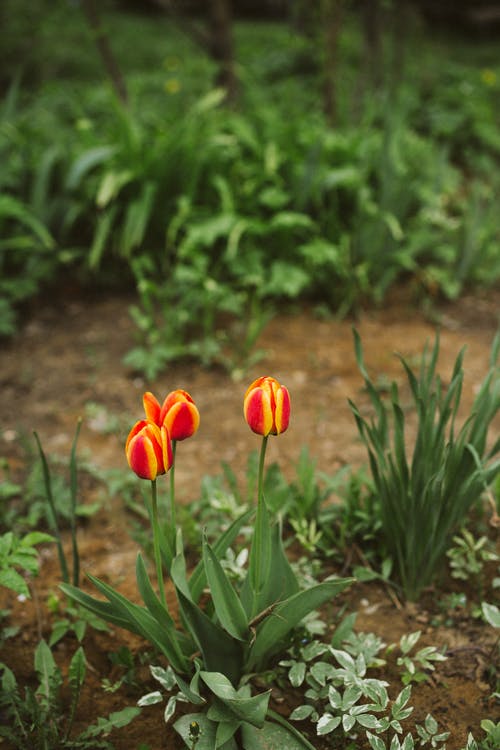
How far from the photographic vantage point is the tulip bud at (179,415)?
4.06 ft

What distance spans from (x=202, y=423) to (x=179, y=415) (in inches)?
51.6

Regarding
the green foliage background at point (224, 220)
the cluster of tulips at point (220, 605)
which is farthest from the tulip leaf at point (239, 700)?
the green foliage background at point (224, 220)

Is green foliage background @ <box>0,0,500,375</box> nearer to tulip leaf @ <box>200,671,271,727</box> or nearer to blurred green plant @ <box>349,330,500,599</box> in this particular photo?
blurred green plant @ <box>349,330,500,599</box>

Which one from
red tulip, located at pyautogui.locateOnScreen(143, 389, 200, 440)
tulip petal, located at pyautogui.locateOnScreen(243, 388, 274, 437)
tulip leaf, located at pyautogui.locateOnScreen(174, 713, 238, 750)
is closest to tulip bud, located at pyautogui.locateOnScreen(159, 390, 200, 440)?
red tulip, located at pyautogui.locateOnScreen(143, 389, 200, 440)

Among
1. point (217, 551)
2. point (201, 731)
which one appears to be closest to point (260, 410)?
point (217, 551)

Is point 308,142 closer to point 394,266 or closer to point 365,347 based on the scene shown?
point 394,266

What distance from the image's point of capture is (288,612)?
1.35 m

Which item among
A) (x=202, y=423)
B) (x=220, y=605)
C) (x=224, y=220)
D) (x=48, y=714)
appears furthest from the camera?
(x=224, y=220)

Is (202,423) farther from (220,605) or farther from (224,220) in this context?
(220,605)

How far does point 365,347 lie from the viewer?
2.98 meters

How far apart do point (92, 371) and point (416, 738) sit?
1928 mm

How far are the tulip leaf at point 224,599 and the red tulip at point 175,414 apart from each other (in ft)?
0.72

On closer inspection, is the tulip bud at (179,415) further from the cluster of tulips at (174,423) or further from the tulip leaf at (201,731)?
the tulip leaf at (201,731)

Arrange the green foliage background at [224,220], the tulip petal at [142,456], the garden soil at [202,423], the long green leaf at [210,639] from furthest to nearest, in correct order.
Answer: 1. the green foliage background at [224,220]
2. the garden soil at [202,423]
3. the long green leaf at [210,639]
4. the tulip petal at [142,456]
